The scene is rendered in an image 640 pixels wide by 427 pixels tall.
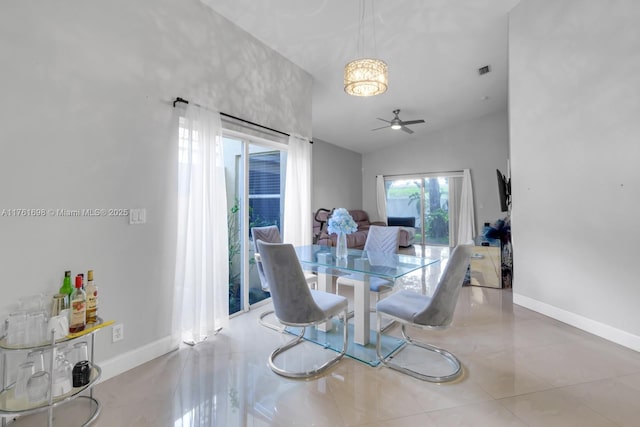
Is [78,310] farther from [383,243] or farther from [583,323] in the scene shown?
[583,323]

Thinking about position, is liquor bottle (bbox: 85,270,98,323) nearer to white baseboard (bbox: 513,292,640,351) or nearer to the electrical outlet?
the electrical outlet

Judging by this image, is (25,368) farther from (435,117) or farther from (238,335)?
(435,117)

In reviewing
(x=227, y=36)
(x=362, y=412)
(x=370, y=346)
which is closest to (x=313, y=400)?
(x=362, y=412)

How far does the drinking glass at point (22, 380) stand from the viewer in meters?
1.48

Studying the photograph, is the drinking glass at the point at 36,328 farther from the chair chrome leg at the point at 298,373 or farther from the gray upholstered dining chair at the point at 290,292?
the chair chrome leg at the point at 298,373

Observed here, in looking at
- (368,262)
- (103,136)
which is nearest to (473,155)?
(368,262)

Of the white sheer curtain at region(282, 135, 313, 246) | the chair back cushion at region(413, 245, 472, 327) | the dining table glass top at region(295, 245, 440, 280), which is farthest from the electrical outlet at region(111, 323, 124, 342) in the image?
the chair back cushion at region(413, 245, 472, 327)

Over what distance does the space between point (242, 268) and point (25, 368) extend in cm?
195

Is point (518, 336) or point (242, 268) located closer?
point (518, 336)

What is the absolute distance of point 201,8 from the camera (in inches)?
105

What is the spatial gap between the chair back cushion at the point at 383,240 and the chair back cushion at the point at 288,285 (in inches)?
54.9

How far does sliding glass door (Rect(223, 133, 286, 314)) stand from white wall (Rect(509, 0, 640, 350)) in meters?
3.02

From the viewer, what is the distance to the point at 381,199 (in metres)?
8.68

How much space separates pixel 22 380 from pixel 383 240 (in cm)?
293
